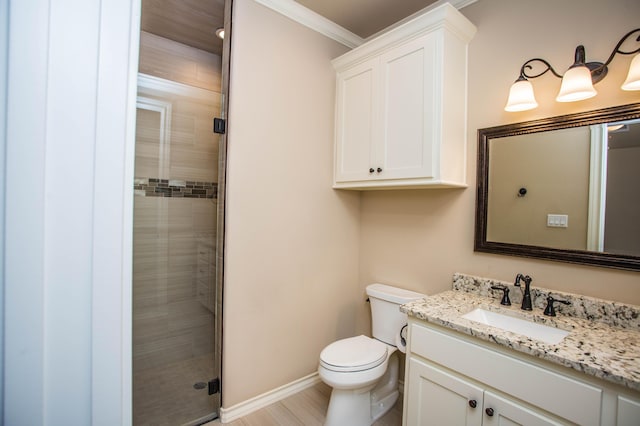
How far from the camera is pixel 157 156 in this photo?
1.75 m

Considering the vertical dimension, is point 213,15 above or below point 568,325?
above

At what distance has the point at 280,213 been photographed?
2162 millimetres

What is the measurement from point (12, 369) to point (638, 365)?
1.59 meters

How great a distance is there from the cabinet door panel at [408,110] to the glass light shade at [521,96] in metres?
0.40

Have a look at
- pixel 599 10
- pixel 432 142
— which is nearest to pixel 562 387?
pixel 432 142

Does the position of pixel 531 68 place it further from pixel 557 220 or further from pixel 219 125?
pixel 219 125

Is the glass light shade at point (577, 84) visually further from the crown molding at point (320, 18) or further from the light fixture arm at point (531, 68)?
the crown molding at point (320, 18)

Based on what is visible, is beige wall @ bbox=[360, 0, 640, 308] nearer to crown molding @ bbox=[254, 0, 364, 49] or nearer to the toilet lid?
the toilet lid

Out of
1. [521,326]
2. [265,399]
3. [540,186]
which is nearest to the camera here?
[521,326]

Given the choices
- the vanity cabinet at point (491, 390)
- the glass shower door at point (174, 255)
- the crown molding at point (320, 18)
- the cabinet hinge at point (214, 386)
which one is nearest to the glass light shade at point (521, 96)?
the crown molding at point (320, 18)

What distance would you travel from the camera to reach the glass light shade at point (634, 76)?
4.27 feet

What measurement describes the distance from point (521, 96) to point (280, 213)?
155 cm

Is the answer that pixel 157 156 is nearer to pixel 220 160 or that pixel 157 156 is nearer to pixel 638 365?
pixel 220 160

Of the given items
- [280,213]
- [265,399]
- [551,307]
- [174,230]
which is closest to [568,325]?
[551,307]
